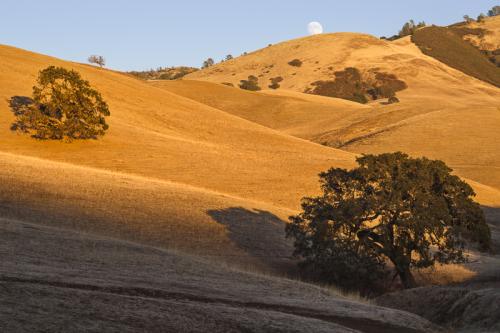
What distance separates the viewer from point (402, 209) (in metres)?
28.4

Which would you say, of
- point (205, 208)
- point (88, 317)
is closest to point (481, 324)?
point (88, 317)

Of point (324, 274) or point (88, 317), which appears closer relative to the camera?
point (88, 317)

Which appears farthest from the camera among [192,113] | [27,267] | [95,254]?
[192,113]

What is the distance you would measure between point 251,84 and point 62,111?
10097cm

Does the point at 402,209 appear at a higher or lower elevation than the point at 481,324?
higher

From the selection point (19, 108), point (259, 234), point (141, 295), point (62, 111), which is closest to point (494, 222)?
point (259, 234)

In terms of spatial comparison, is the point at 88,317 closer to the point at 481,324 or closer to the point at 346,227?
the point at 481,324

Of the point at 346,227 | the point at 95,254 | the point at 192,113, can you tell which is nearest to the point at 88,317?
the point at 95,254

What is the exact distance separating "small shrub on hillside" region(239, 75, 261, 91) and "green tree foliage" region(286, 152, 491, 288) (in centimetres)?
11615

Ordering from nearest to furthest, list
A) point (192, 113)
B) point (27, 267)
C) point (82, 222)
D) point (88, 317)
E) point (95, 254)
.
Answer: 1. point (88, 317)
2. point (27, 267)
3. point (95, 254)
4. point (82, 222)
5. point (192, 113)

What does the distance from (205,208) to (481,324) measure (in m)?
19.4

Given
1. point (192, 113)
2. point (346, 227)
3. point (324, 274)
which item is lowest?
point (324, 274)

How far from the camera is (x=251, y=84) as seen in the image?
147 m

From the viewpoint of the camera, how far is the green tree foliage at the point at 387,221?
1083 inches
